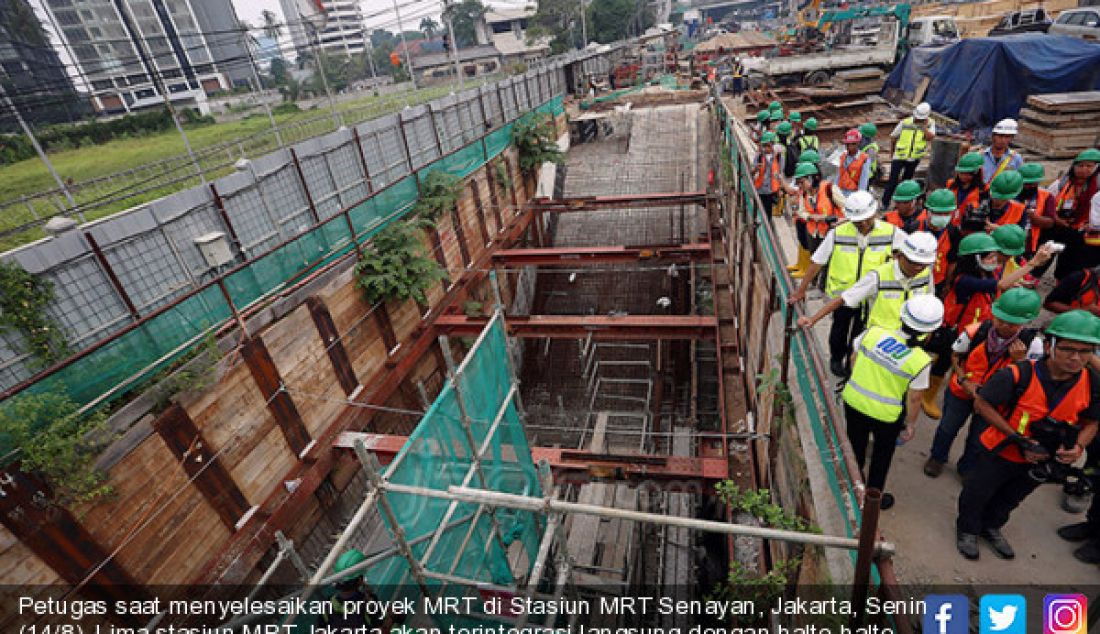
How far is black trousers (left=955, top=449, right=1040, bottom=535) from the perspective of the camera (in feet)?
10.6

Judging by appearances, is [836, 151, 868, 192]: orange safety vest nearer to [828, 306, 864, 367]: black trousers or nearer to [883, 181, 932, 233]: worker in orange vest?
[883, 181, 932, 233]: worker in orange vest

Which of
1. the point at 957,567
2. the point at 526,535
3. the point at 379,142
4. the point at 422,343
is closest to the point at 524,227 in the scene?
the point at 379,142

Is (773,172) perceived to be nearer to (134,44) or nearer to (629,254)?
(629,254)

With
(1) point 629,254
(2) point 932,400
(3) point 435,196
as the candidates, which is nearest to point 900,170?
(1) point 629,254

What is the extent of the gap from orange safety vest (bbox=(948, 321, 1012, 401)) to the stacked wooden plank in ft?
34.5

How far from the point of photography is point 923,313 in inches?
130

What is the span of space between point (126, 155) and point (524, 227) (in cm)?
2326

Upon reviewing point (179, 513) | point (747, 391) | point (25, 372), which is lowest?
point (747, 391)

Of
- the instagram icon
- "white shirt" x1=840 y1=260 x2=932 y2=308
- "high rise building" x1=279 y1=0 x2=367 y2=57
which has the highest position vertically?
"high rise building" x1=279 y1=0 x2=367 y2=57

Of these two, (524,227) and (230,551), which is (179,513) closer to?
(230,551)

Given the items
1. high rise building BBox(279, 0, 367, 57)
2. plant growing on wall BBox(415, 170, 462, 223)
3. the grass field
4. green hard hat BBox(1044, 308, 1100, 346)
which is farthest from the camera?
high rise building BBox(279, 0, 367, 57)

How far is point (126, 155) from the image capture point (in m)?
24.4

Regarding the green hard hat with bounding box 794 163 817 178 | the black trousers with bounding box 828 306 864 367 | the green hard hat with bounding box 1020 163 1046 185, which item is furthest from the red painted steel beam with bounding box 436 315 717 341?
the green hard hat with bounding box 1020 163 1046 185

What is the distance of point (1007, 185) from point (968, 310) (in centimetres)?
170
